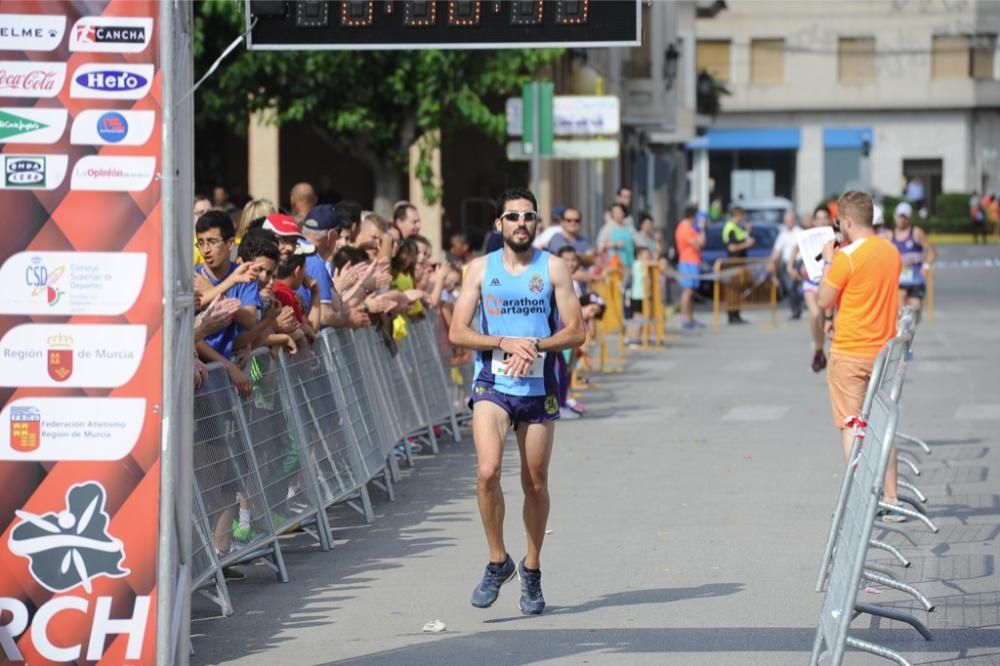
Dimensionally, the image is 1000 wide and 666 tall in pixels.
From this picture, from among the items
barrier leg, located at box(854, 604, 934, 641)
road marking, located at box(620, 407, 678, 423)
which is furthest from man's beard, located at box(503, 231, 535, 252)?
road marking, located at box(620, 407, 678, 423)

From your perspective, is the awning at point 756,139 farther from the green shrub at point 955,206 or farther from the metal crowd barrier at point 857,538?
the metal crowd barrier at point 857,538

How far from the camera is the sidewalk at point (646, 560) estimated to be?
7.94 metres

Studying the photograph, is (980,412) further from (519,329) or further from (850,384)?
(519,329)

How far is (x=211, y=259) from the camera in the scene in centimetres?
1030

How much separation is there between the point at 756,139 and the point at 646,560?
70.1m

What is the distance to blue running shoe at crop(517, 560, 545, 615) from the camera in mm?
8625

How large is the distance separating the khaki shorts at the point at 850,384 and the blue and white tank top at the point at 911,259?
14012mm

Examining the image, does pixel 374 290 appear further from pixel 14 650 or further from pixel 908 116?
pixel 908 116

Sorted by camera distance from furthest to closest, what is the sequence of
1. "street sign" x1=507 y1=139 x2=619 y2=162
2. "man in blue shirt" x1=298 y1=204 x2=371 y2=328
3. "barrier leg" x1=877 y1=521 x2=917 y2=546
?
"street sign" x1=507 y1=139 x2=619 y2=162
"man in blue shirt" x1=298 y1=204 x2=371 y2=328
"barrier leg" x1=877 y1=521 x2=917 y2=546

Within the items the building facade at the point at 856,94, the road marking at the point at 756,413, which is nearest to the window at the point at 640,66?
the building facade at the point at 856,94

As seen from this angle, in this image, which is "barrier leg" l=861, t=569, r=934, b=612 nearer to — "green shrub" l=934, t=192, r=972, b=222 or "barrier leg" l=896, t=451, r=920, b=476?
"barrier leg" l=896, t=451, r=920, b=476

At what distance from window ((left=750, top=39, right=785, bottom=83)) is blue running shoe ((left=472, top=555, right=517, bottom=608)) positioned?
235 feet

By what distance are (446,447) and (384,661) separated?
24.9ft

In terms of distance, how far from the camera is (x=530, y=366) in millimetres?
8742
